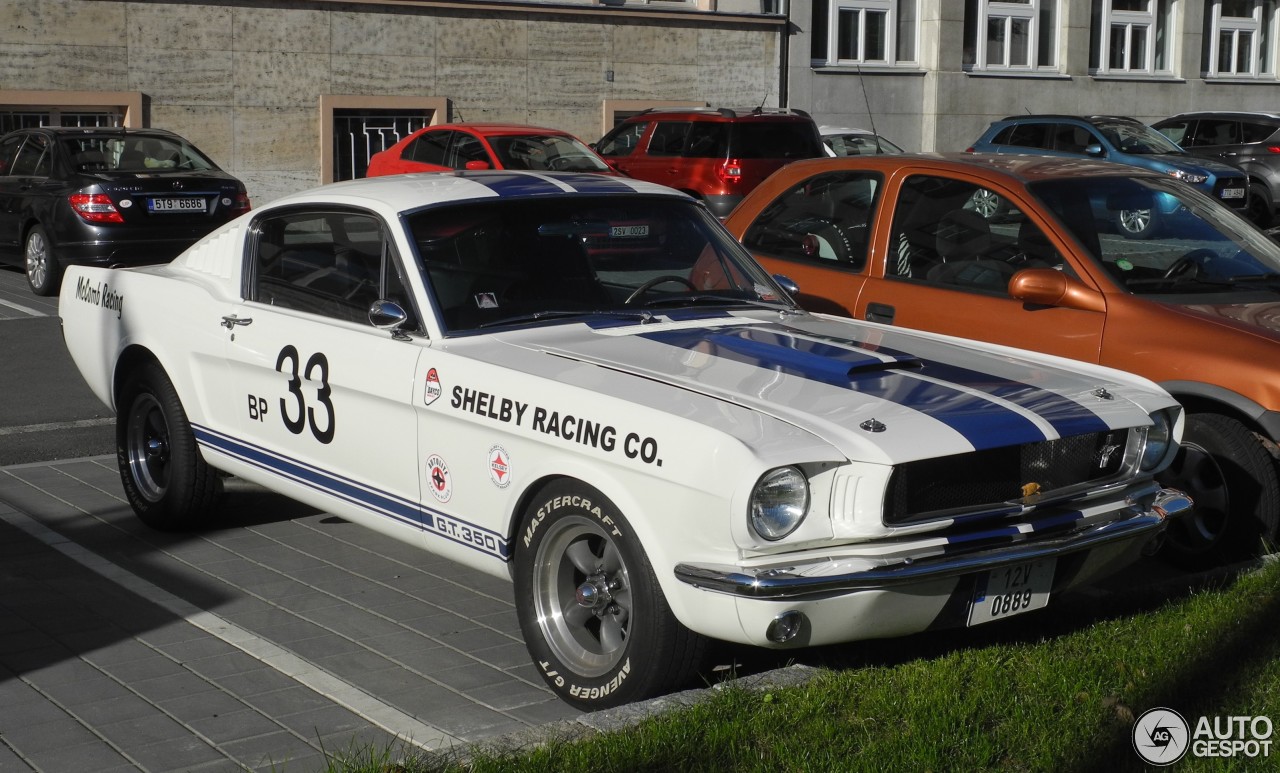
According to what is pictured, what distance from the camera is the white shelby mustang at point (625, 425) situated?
420 centimetres

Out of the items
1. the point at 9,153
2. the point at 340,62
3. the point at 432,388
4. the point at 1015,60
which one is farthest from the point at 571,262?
the point at 1015,60

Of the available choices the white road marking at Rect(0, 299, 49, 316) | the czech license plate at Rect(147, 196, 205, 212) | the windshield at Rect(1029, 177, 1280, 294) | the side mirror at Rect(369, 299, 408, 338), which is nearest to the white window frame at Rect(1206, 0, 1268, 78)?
the czech license plate at Rect(147, 196, 205, 212)

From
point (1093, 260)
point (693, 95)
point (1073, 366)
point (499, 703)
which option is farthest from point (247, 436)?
point (693, 95)

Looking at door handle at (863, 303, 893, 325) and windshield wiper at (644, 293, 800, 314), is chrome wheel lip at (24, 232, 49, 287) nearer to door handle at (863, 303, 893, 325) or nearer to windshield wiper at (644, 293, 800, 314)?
door handle at (863, 303, 893, 325)

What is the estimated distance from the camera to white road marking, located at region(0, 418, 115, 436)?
888 cm

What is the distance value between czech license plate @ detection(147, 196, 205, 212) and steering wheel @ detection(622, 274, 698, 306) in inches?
386

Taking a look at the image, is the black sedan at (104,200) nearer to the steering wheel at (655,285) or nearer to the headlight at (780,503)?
the steering wheel at (655,285)

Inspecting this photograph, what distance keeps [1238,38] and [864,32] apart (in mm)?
10592

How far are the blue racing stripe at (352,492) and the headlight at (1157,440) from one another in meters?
2.11

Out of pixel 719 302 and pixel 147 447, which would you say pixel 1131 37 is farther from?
pixel 147 447

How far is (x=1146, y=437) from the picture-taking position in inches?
194

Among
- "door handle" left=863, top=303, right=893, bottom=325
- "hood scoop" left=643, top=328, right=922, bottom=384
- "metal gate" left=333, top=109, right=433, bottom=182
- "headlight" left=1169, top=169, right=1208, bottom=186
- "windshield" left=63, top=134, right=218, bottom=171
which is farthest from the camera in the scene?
"metal gate" left=333, top=109, right=433, bottom=182

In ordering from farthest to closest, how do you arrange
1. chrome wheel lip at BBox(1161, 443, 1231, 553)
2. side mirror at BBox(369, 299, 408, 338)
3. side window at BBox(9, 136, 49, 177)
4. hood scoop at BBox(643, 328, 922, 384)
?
1. side window at BBox(9, 136, 49, 177)
2. chrome wheel lip at BBox(1161, 443, 1231, 553)
3. side mirror at BBox(369, 299, 408, 338)
4. hood scoop at BBox(643, 328, 922, 384)

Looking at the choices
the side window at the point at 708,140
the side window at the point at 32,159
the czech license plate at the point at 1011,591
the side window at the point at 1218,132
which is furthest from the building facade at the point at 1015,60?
the czech license plate at the point at 1011,591
